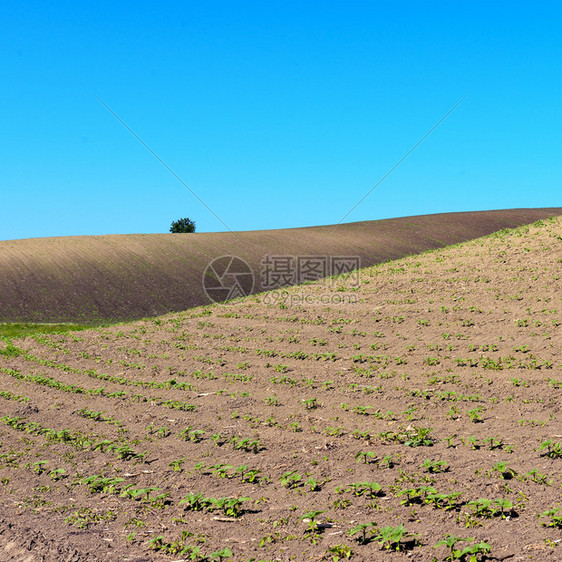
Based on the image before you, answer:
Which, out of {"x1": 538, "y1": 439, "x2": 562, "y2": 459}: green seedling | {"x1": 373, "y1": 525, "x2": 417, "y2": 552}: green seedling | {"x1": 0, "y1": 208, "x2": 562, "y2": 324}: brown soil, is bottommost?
{"x1": 373, "y1": 525, "x2": 417, "y2": 552}: green seedling

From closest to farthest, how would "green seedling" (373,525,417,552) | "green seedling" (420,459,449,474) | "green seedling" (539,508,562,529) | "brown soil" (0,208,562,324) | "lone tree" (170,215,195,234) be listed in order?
1. "green seedling" (373,525,417,552)
2. "green seedling" (539,508,562,529)
3. "green seedling" (420,459,449,474)
4. "brown soil" (0,208,562,324)
5. "lone tree" (170,215,195,234)

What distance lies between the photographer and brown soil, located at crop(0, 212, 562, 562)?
5730 mm

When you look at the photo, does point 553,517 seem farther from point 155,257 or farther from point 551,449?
point 155,257

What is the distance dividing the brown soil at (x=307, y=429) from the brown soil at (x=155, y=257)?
16.5 m

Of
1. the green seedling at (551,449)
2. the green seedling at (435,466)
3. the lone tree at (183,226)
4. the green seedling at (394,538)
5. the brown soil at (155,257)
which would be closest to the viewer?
the green seedling at (394,538)

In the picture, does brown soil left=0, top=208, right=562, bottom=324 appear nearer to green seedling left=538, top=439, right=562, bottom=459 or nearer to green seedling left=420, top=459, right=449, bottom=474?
green seedling left=420, top=459, right=449, bottom=474

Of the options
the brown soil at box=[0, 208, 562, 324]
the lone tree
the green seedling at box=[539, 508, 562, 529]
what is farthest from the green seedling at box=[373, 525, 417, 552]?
the lone tree

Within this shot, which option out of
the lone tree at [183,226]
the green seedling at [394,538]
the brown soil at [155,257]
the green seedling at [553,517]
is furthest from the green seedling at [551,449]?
the lone tree at [183,226]

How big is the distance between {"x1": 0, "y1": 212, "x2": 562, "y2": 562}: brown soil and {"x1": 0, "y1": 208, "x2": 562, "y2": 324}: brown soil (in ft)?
54.2

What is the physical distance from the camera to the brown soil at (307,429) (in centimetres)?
573

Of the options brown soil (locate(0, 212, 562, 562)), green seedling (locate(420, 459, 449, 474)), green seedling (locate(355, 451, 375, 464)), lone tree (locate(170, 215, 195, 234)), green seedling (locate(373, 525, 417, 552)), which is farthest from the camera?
lone tree (locate(170, 215, 195, 234))

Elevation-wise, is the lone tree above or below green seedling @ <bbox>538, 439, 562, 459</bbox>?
above

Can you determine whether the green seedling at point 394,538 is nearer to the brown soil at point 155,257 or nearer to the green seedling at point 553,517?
the green seedling at point 553,517

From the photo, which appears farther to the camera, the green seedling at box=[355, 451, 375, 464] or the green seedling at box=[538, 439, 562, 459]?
the green seedling at box=[355, 451, 375, 464]
